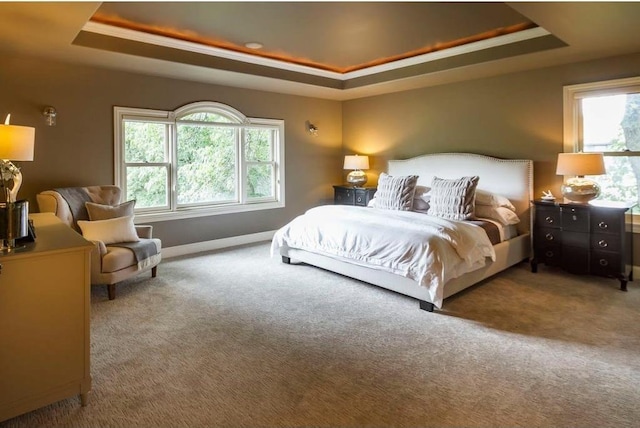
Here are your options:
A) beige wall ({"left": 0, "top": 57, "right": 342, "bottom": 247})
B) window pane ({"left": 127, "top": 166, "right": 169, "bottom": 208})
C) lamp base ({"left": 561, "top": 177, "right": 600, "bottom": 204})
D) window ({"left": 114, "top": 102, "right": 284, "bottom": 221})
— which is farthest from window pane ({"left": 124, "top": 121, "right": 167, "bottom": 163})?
lamp base ({"left": 561, "top": 177, "right": 600, "bottom": 204})

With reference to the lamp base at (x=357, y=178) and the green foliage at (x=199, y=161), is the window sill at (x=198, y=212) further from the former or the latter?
A: the lamp base at (x=357, y=178)

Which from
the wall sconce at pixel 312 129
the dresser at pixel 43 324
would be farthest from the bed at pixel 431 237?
the dresser at pixel 43 324

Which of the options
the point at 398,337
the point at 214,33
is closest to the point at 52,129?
the point at 214,33

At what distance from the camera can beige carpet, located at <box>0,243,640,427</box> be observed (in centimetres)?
213

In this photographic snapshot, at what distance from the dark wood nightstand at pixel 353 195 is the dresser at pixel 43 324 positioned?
491 centimetres

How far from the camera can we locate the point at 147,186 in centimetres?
544

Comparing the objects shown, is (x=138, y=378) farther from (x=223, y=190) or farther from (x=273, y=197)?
(x=273, y=197)

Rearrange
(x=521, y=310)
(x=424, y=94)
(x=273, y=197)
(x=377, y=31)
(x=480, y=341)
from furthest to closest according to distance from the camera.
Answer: (x=273, y=197) → (x=424, y=94) → (x=377, y=31) → (x=521, y=310) → (x=480, y=341)

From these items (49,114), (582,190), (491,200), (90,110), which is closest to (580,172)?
(582,190)

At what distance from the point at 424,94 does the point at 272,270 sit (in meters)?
3.57

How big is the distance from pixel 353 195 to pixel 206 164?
7.94ft

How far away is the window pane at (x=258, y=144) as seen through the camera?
254 inches

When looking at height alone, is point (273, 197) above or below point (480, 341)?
above

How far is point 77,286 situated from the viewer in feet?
6.98
